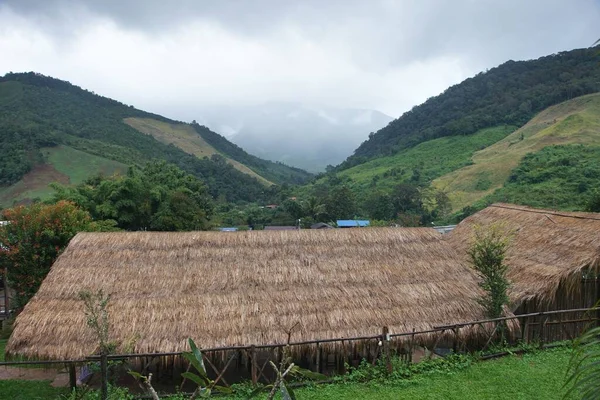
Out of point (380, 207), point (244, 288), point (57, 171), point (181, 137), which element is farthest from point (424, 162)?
point (244, 288)

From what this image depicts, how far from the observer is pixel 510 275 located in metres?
11.0

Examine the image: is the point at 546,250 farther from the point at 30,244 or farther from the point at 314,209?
the point at 314,209

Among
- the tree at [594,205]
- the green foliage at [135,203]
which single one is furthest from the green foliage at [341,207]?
the tree at [594,205]

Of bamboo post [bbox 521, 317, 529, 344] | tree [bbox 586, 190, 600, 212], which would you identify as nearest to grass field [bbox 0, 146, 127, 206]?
bamboo post [bbox 521, 317, 529, 344]

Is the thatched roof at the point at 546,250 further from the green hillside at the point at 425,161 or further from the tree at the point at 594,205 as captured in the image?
the green hillside at the point at 425,161

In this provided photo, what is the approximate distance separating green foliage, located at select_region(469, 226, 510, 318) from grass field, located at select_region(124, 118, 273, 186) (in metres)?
69.6

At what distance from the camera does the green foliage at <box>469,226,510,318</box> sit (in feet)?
30.9

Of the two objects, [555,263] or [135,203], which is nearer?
[555,263]

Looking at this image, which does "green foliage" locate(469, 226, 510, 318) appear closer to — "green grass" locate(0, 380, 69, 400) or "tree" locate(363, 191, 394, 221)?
"green grass" locate(0, 380, 69, 400)

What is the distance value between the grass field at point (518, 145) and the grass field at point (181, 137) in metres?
39.3

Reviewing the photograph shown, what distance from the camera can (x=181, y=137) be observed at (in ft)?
295

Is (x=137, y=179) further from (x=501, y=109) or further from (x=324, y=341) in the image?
(x=501, y=109)

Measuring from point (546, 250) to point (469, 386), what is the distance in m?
4.99

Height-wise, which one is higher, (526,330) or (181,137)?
(181,137)
